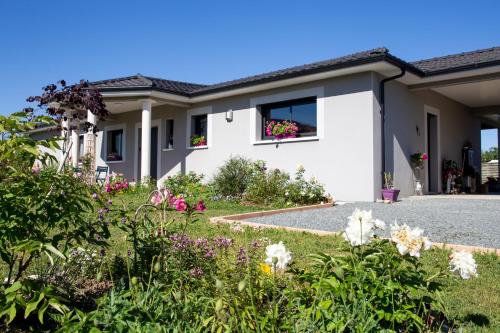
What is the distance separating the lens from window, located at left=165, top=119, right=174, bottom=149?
46.1ft

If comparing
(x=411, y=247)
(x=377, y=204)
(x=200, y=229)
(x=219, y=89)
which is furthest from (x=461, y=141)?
(x=411, y=247)

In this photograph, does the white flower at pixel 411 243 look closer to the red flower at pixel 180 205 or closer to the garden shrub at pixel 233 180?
the red flower at pixel 180 205

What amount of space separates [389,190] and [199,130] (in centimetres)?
697

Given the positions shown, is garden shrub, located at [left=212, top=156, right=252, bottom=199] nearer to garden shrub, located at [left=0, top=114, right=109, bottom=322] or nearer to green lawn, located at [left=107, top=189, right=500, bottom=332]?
green lawn, located at [left=107, top=189, right=500, bottom=332]

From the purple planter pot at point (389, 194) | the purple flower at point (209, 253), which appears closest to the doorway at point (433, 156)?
the purple planter pot at point (389, 194)

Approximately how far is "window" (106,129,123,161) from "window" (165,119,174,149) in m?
3.18

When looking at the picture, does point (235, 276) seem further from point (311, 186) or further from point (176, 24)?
point (176, 24)

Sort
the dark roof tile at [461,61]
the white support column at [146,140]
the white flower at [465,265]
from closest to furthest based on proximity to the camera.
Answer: the white flower at [465,265]
the dark roof tile at [461,61]
the white support column at [146,140]

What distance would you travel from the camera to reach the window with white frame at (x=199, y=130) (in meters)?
12.9

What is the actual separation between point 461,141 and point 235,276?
13426mm

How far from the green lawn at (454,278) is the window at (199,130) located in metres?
6.92

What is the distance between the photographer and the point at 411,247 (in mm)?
1728

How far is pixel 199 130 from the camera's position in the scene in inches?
525

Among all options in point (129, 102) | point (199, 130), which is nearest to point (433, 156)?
point (199, 130)
